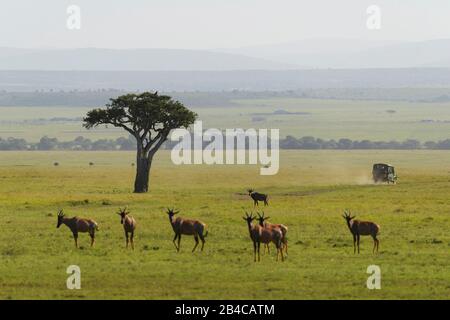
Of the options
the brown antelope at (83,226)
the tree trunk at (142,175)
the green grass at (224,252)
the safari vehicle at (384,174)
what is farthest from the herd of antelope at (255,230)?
the safari vehicle at (384,174)

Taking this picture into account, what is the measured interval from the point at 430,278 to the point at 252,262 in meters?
4.68

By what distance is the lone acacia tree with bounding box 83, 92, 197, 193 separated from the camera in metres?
62.3

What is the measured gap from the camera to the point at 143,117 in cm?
6266

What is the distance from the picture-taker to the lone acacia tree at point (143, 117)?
62281 millimetres

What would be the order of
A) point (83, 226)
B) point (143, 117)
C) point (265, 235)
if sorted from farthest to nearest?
1. point (143, 117)
2. point (83, 226)
3. point (265, 235)

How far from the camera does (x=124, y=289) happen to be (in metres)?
25.4

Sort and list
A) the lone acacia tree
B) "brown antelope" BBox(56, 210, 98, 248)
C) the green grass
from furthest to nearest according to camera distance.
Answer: the lone acacia tree → "brown antelope" BBox(56, 210, 98, 248) → the green grass

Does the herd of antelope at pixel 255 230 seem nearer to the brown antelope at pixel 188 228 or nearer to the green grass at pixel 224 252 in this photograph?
the brown antelope at pixel 188 228

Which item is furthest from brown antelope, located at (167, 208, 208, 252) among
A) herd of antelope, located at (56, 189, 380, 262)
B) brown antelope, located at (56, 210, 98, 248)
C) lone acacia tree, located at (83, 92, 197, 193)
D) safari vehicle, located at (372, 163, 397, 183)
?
safari vehicle, located at (372, 163, 397, 183)

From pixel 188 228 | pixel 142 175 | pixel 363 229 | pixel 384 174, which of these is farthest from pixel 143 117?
pixel 363 229

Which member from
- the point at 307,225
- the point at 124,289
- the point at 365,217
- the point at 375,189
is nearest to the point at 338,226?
the point at 307,225

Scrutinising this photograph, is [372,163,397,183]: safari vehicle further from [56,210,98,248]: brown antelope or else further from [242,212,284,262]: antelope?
[242,212,284,262]: antelope

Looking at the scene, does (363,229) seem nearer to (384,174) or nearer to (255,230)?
(255,230)
